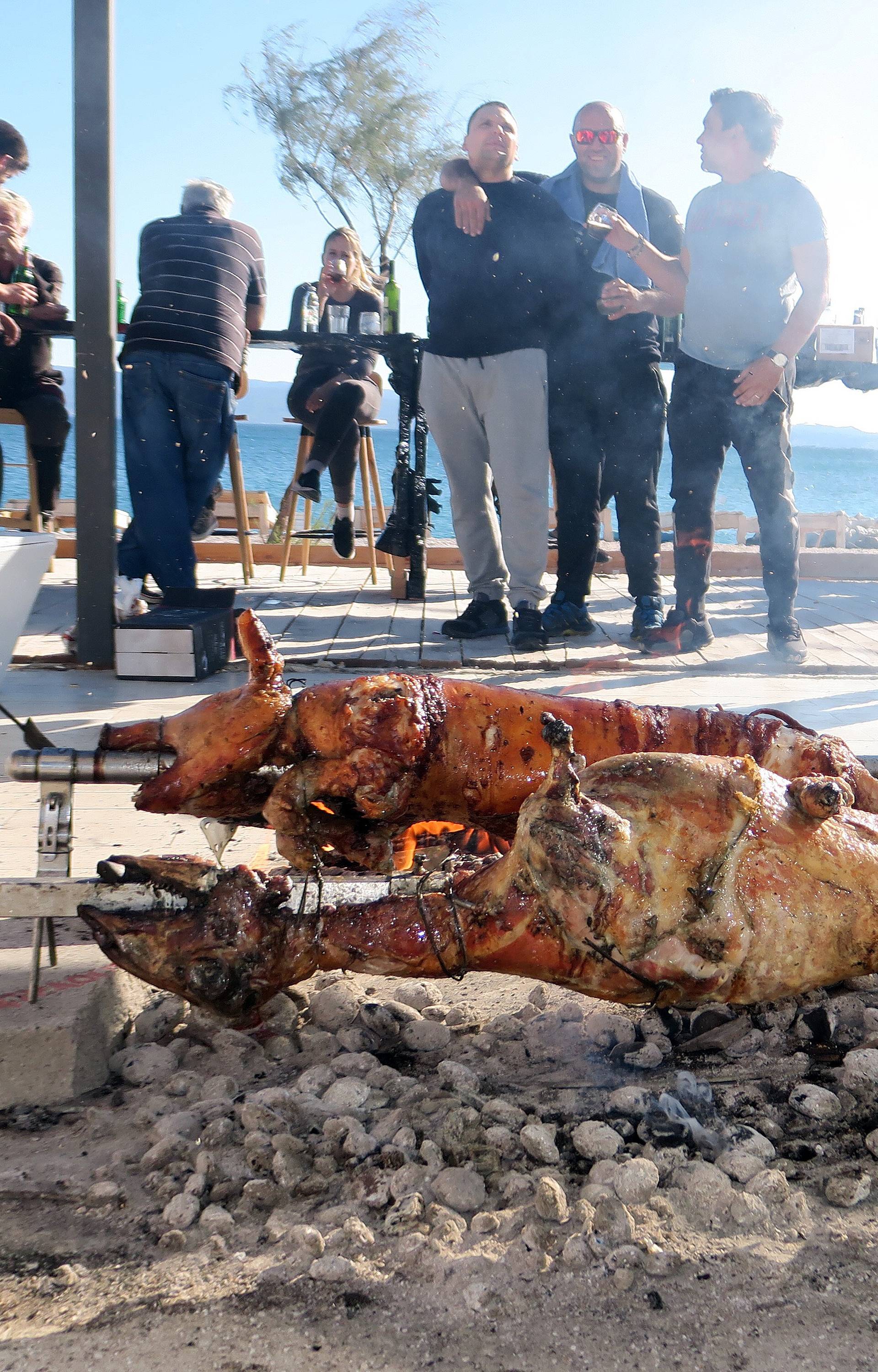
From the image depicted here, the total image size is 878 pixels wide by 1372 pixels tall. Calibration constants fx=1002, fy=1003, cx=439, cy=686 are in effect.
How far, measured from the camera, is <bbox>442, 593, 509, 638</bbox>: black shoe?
19.6 ft

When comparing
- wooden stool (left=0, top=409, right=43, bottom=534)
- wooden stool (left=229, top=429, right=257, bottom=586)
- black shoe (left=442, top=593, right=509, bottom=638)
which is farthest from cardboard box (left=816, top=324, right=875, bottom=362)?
wooden stool (left=0, top=409, right=43, bottom=534)

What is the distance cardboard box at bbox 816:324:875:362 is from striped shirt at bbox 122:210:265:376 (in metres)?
5.00

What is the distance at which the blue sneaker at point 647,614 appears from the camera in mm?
6012

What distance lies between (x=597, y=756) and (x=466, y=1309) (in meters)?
1.07

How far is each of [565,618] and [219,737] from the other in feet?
14.8

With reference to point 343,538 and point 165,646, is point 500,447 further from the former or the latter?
point 165,646

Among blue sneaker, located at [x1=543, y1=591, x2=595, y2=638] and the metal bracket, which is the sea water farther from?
the metal bracket

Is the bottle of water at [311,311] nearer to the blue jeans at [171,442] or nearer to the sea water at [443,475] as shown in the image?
the blue jeans at [171,442]

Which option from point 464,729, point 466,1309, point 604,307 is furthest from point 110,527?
point 466,1309

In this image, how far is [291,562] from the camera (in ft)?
30.2

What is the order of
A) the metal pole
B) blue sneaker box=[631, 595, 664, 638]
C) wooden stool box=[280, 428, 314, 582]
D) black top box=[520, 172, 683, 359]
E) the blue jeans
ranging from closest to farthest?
the metal pole
the blue jeans
black top box=[520, 172, 683, 359]
blue sneaker box=[631, 595, 664, 638]
wooden stool box=[280, 428, 314, 582]

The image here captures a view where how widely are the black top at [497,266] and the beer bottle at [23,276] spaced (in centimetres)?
263

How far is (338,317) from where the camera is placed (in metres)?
7.06

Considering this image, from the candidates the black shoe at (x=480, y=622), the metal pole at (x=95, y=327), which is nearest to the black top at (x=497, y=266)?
the black shoe at (x=480, y=622)
